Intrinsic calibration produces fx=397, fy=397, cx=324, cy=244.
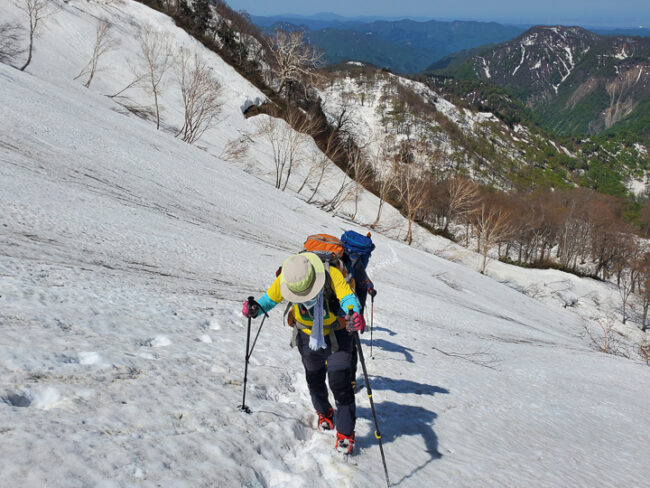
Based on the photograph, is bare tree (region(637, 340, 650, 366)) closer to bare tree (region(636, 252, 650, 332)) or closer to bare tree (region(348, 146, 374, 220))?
bare tree (region(636, 252, 650, 332))

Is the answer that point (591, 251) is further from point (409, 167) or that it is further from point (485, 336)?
point (485, 336)

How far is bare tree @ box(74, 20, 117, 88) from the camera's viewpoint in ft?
120

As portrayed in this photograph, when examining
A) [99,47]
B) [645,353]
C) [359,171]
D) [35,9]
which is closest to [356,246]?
[645,353]

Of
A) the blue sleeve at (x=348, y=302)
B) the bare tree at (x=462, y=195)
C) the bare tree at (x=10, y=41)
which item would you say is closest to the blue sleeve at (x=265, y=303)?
the blue sleeve at (x=348, y=302)

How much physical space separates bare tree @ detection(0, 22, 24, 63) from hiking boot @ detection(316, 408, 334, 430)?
38.8 meters

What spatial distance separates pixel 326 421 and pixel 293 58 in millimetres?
61017

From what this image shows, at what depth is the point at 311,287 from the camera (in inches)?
160

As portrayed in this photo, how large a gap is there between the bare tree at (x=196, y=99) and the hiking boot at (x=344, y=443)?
33.7 m

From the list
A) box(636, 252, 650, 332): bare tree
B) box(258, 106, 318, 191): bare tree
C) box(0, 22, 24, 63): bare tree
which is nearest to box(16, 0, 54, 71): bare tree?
box(0, 22, 24, 63): bare tree

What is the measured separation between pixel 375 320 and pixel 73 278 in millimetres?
7432

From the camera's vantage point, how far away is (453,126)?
154750 millimetres

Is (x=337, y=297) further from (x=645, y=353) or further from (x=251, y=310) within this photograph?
(x=645, y=353)

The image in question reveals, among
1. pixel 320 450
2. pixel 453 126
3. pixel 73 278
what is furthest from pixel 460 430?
pixel 453 126

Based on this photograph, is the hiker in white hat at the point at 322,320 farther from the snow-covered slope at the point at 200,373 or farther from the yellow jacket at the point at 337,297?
the snow-covered slope at the point at 200,373
